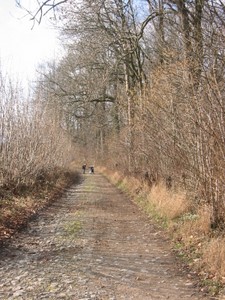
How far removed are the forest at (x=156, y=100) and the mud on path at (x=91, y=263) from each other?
1.67 metres

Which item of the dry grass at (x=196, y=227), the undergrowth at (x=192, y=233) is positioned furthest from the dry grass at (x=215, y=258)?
the dry grass at (x=196, y=227)

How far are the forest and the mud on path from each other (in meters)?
1.67

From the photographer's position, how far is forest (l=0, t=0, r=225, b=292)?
26.9ft

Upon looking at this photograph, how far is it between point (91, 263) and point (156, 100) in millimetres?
7564

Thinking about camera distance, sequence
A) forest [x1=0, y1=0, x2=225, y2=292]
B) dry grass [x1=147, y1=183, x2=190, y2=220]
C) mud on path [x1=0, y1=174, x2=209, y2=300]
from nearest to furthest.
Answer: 1. mud on path [x1=0, y1=174, x2=209, y2=300]
2. forest [x1=0, y1=0, x2=225, y2=292]
3. dry grass [x1=147, y1=183, x2=190, y2=220]

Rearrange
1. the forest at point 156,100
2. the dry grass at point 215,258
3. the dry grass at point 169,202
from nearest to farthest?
the dry grass at point 215,258 → the forest at point 156,100 → the dry grass at point 169,202

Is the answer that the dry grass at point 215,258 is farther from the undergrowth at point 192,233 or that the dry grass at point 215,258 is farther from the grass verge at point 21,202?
the grass verge at point 21,202

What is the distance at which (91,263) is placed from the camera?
7.44 metres

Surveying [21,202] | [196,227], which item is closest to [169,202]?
[196,227]

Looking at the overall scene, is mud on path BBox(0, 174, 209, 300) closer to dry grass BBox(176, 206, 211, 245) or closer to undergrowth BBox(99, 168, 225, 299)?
undergrowth BBox(99, 168, 225, 299)

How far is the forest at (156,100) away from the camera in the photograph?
820cm

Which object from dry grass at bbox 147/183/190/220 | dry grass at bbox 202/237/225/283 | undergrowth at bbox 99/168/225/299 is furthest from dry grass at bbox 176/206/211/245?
dry grass at bbox 147/183/190/220

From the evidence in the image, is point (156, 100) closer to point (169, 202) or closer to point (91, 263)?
point (169, 202)

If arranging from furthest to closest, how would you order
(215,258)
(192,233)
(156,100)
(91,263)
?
(156,100), (192,233), (91,263), (215,258)
